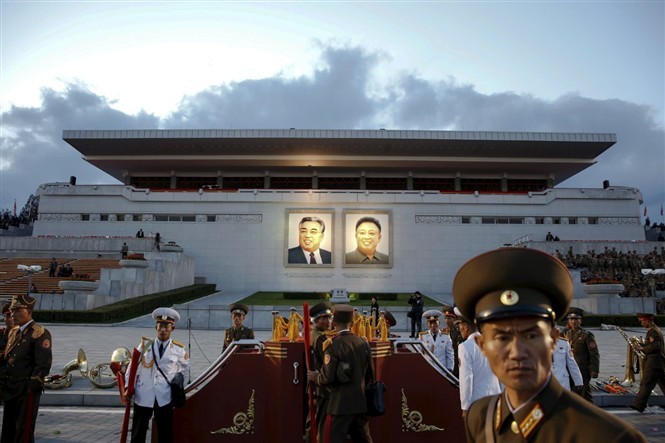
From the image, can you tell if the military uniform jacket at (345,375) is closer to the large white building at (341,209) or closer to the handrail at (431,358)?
the handrail at (431,358)

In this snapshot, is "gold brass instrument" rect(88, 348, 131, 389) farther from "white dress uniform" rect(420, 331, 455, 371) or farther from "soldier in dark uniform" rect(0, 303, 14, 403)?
"white dress uniform" rect(420, 331, 455, 371)

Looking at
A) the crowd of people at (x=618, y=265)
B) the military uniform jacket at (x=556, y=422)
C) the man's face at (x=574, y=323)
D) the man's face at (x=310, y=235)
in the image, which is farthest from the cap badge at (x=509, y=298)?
the man's face at (x=310, y=235)

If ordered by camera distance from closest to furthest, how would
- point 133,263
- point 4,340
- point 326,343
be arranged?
1. point 326,343
2. point 4,340
3. point 133,263

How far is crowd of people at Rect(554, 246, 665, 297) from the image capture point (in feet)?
68.7

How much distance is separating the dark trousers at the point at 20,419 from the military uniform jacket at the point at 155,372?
1.22 m

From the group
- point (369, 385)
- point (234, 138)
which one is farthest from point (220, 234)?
point (369, 385)

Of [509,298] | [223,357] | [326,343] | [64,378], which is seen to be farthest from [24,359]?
[509,298]

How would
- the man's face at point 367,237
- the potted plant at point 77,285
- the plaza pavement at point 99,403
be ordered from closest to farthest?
the plaza pavement at point 99,403 → the potted plant at point 77,285 → the man's face at point 367,237

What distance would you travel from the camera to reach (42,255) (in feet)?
86.0

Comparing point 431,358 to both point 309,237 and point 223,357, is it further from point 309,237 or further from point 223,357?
point 309,237

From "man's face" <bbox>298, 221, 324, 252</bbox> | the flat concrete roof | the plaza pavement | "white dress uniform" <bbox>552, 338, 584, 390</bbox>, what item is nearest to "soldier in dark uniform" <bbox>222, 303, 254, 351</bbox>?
the plaza pavement

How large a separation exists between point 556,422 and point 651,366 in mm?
6794

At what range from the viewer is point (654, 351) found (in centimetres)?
661

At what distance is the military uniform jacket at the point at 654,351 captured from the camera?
6594 millimetres
